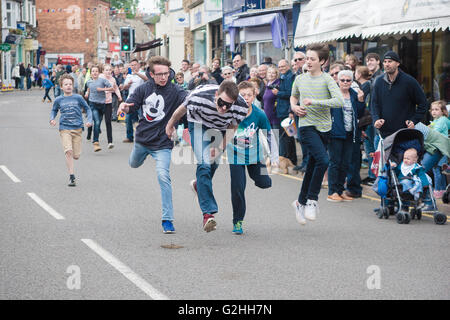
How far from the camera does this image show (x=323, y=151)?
349 inches

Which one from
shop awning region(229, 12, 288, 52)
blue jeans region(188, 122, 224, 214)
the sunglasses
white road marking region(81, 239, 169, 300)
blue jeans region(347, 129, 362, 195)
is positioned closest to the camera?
white road marking region(81, 239, 169, 300)

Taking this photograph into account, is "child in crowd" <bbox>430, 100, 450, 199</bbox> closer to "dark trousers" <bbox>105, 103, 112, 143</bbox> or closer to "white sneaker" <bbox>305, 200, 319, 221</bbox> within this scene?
"white sneaker" <bbox>305, 200, 319, 221</bbox>

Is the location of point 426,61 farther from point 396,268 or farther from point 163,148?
point 396,268

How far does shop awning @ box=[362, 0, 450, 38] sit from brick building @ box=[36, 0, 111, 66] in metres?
76.7

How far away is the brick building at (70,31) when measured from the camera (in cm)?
9000

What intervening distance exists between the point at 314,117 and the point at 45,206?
3904mm

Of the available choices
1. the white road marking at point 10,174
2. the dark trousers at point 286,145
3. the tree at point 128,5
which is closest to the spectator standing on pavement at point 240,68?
the dark trousers at point 286,145

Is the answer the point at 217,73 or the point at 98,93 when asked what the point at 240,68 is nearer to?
the point at 217,73

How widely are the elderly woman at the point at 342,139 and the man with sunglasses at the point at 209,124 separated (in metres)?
3.11

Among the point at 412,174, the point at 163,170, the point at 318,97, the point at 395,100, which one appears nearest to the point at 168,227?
the point at 163,170

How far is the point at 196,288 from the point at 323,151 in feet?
10.5

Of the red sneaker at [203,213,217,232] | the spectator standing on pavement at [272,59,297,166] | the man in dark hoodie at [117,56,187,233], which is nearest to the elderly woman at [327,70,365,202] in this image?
the spectator standing on pavement at [272,59,297,166]

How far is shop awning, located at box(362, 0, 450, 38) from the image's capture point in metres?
12.4

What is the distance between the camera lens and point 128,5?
127875 mm
